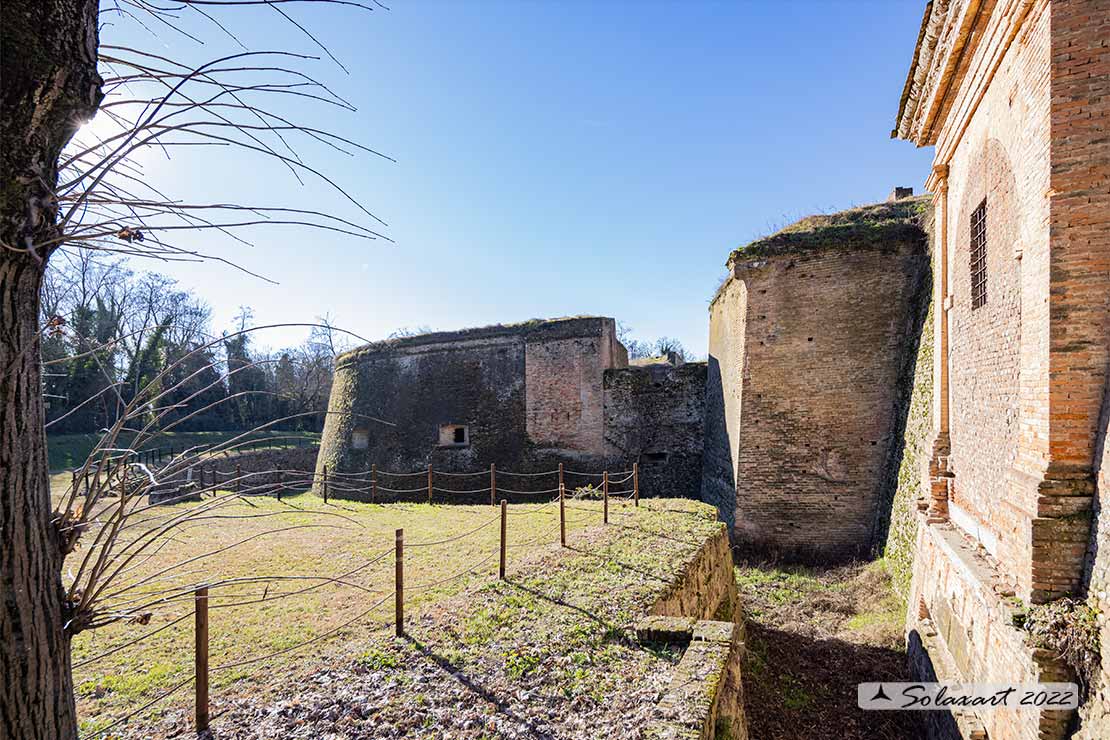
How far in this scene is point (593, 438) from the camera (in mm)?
16453

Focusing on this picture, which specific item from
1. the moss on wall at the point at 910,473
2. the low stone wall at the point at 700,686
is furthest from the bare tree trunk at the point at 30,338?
the moss on wall at the point at 910,473

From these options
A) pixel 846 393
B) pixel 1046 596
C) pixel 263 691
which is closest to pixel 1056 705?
pixel 1046 596

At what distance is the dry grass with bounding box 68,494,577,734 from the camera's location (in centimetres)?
445

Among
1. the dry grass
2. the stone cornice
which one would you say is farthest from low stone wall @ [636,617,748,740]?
the stone cornice

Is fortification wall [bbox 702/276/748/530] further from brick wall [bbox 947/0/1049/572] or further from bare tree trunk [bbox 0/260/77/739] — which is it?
bare tree trunk [bbox 0/260/77/739]

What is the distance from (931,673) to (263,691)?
6.71 metres

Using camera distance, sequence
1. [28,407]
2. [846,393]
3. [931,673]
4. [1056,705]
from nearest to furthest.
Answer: [28,407], [1056,705], [931,673], [846,393]

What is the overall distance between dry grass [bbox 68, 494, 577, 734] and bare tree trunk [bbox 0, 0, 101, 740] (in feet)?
1.34

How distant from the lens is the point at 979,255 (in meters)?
6.01

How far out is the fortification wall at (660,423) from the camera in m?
15.5

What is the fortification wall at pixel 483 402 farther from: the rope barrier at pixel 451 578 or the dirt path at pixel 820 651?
the rope barrier at pixel 451 578

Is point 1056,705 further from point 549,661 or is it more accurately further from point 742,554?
point 742,554

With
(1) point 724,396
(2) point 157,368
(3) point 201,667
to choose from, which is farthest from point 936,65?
(2) point 157,368

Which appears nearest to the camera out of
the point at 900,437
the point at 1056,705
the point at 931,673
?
the point at 1056,705
